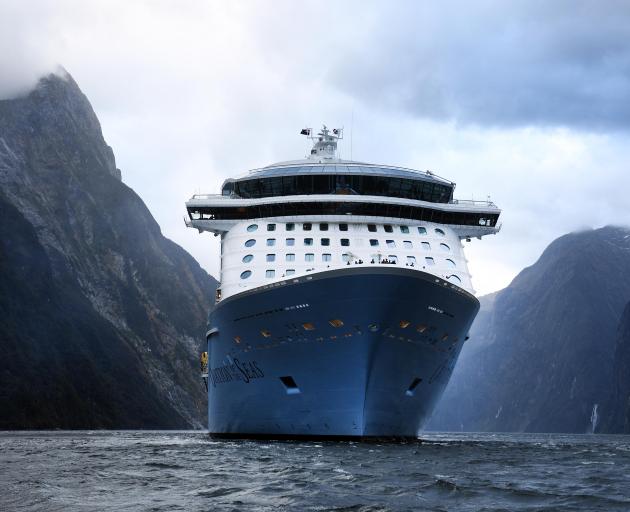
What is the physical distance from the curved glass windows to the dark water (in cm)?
1531

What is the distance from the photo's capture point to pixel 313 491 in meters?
17.5

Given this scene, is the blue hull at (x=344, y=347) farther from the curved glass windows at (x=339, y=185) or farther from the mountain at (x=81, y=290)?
the mountain at (x=81, y=290)

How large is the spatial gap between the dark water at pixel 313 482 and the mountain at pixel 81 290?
91.6 meters

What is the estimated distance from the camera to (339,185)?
40.2 metres

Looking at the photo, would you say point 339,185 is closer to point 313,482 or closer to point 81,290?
point 313,482

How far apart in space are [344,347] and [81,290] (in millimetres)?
121684

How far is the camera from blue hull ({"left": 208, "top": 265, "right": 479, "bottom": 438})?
3081 cm

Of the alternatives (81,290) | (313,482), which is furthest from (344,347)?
(81,290)

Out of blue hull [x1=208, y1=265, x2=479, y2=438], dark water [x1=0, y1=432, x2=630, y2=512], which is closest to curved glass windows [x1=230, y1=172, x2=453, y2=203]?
blue hull [x1=208, y1=265, x2=479, y2=438]

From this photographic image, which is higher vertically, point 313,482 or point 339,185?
point 339,185

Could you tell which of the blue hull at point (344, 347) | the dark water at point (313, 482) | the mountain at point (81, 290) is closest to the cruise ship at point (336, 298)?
the blue hull at point (344, 347)

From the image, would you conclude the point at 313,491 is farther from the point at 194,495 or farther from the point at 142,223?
the point at 142,223

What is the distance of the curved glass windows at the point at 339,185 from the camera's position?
1586 inches

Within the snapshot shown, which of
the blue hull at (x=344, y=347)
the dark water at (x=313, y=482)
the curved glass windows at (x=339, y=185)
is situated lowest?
the dark water at (x=313, y=482)
